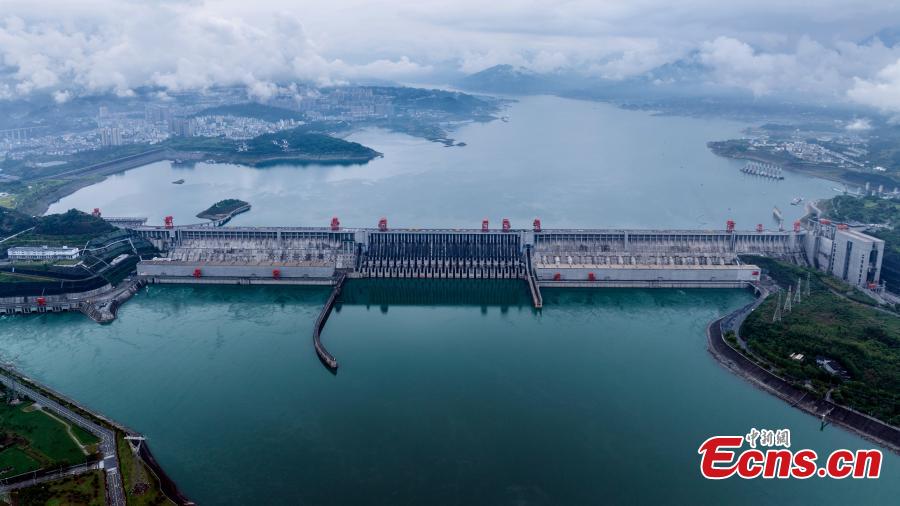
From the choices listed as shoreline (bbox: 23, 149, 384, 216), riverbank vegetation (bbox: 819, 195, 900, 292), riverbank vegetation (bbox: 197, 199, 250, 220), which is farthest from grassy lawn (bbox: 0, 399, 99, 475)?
shoreline (bbox: 23, 149, 384, 216)

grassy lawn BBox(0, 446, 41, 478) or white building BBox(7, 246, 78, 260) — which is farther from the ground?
white building BBox(7, 246, 78, 260)

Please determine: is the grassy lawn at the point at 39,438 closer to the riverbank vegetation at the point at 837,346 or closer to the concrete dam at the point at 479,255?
the concrete dam at the point at 479,255

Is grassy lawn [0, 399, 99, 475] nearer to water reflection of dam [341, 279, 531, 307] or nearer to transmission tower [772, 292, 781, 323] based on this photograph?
water reflection of dam [341, 279, 531, 307]

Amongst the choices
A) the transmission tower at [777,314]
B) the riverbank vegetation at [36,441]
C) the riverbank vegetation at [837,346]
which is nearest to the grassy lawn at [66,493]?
the riverbank vegetation at [36,441]

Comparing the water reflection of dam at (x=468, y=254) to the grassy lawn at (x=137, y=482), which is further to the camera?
the water reflection of dam at (x=468, y=254)

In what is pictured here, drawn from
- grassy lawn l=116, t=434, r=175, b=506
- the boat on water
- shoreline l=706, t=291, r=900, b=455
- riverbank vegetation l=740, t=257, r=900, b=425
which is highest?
the boat on water

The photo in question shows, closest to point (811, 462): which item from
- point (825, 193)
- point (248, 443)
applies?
point (248, 443)
